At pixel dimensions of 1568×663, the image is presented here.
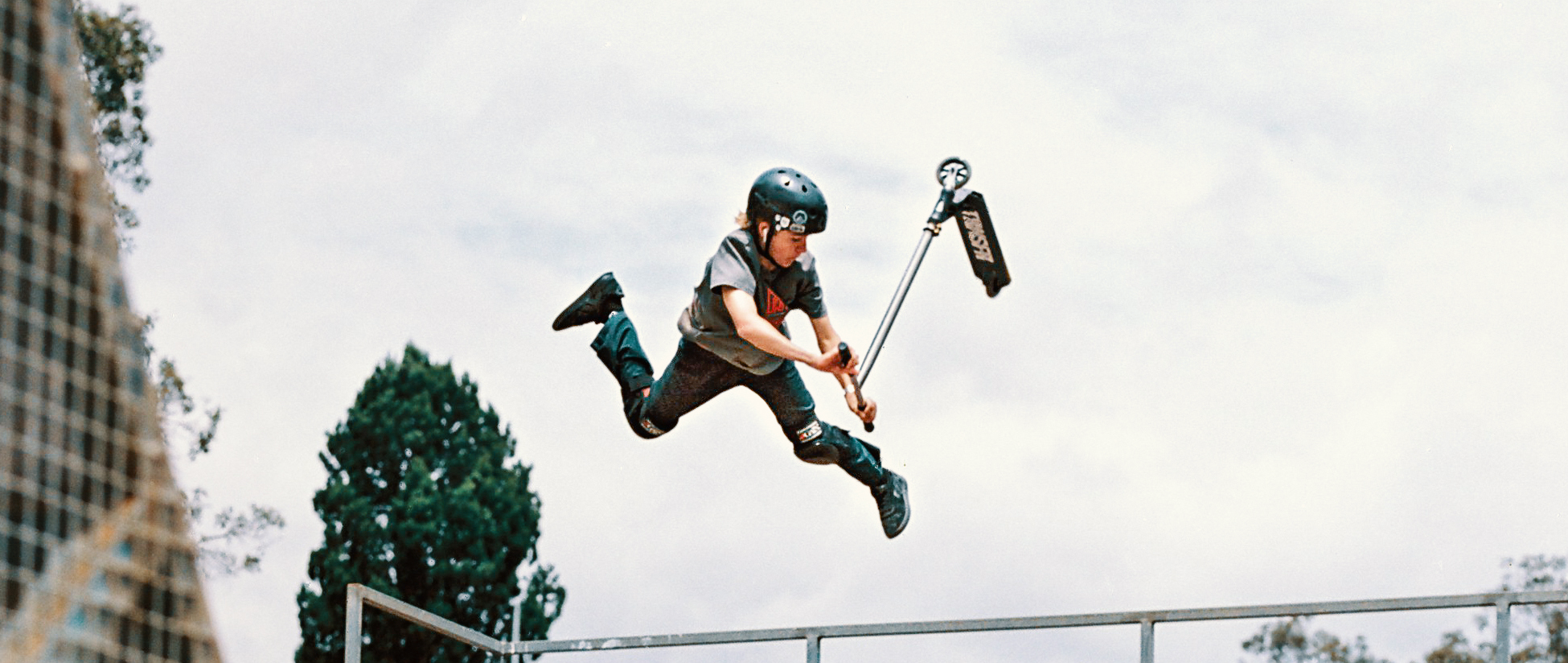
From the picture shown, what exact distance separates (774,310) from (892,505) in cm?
136

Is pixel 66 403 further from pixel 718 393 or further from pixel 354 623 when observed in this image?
pixel 354 623

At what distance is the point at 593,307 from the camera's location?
10.3 m

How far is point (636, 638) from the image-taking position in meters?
10.8

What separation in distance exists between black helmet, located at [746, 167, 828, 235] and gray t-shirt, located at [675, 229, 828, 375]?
131mm

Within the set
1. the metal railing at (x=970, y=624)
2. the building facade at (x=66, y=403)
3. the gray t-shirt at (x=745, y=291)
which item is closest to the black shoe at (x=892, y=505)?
the metal railing at (x=970, y=624)

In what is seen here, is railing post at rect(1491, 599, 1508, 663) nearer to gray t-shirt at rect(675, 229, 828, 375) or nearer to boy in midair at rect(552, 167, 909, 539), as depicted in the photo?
boy in midair at rect(552, 167, 909, 539)

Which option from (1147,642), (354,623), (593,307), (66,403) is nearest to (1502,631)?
(1147,642)

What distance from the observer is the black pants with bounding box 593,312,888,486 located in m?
9.58

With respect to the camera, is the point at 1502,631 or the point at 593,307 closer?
the point at 1502,631

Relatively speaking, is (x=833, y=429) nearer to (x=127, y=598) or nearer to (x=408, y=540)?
(x=127, y=598)

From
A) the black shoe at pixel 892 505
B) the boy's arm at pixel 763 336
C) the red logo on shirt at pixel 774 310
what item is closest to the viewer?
the boy's arm at pixel 763 336

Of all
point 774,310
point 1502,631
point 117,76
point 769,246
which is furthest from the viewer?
point 117,76

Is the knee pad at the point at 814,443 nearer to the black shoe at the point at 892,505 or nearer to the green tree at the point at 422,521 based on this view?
the black shoe at the point at 892,505

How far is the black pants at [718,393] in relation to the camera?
31.4 ft
